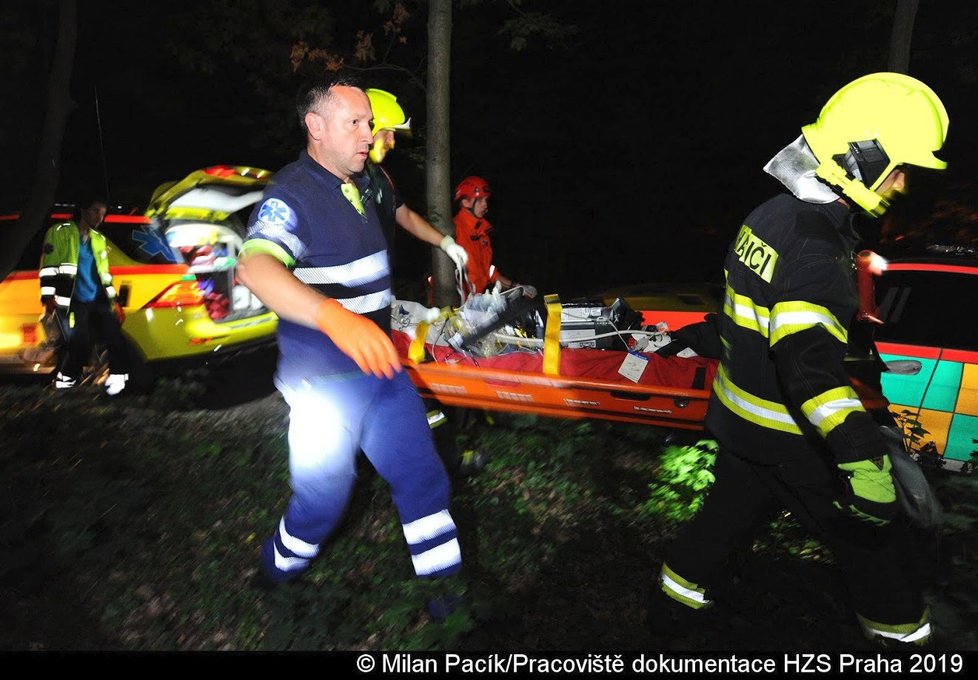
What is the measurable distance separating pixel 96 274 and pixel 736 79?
10105 mm

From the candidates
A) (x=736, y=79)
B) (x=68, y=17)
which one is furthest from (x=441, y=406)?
(x=736, y=79)

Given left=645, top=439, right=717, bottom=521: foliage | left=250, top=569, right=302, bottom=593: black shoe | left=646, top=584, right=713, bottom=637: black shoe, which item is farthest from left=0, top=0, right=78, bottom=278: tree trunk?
left=646, top=584, right=713, bottom=637: black shoe

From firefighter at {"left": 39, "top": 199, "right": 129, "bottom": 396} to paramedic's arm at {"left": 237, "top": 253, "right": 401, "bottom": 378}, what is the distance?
13.1 feet

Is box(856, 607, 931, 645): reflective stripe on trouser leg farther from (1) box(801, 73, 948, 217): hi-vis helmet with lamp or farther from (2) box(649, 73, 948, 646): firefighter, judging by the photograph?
(1) box(801, 73, 948, 217): hi-vis helmet with lamp

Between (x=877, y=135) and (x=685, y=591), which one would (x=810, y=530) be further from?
(x=877, y=135)

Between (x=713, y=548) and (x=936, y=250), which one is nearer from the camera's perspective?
(x=713, y=548)

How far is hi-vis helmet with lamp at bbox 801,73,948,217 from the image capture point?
2.02 m

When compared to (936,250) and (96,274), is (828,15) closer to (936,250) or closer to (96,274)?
(936,250)

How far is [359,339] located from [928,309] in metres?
3.59

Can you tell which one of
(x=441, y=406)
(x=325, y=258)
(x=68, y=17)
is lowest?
(x=441, y=406)

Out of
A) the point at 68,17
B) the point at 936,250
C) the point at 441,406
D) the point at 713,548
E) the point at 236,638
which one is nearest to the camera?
the point at 713,548

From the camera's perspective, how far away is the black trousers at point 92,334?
18.8 feet

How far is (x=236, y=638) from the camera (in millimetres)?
2977

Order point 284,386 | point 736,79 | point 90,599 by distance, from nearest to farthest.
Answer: point 284,386 < point 90,599 < point 736,79
